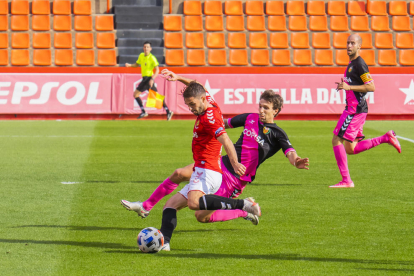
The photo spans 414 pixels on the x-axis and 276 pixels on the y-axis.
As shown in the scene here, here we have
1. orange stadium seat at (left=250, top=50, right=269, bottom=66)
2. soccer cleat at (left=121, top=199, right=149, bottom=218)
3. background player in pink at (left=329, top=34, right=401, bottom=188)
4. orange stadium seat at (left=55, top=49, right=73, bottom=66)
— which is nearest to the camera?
soccer cleat at (left=121, top=199, right=149, bottom=218)

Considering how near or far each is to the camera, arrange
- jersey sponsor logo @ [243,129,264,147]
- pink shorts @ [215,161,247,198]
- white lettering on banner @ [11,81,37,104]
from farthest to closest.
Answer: white lettering on banner @ [11,81,37,104]
jersey sponsor logo @ [243,129,264,147]
pink shorts @ [215,161,247,198]

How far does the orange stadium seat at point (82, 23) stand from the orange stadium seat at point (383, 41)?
10.9 metres

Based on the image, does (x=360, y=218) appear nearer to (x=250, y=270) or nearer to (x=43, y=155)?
(x=250, y=270)

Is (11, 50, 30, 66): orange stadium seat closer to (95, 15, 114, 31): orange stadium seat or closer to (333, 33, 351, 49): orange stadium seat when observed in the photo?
(95, 15, 114, 31): orange stadium seat

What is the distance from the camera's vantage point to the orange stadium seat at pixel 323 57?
78.3 ft

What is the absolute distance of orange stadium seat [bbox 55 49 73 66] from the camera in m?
22.7

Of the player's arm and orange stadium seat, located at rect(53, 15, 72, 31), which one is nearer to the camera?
the player's arm

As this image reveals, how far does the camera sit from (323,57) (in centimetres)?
2397

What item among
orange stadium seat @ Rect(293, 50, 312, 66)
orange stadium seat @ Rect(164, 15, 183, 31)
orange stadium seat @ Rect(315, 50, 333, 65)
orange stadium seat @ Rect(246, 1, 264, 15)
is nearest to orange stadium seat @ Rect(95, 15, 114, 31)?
orange stadium seat @ Rect(164, 15, 183, 31)

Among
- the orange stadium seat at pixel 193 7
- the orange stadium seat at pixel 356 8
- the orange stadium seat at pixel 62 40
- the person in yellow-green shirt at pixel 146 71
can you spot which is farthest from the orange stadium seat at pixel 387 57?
the orange stadium seat at pixel 62 40

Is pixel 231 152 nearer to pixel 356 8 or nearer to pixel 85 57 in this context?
pixel 85 57

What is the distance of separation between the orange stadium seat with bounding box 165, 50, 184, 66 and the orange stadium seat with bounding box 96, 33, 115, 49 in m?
2.08

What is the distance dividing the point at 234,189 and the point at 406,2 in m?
22.1

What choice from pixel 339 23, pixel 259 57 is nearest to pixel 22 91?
pixel 259 57
